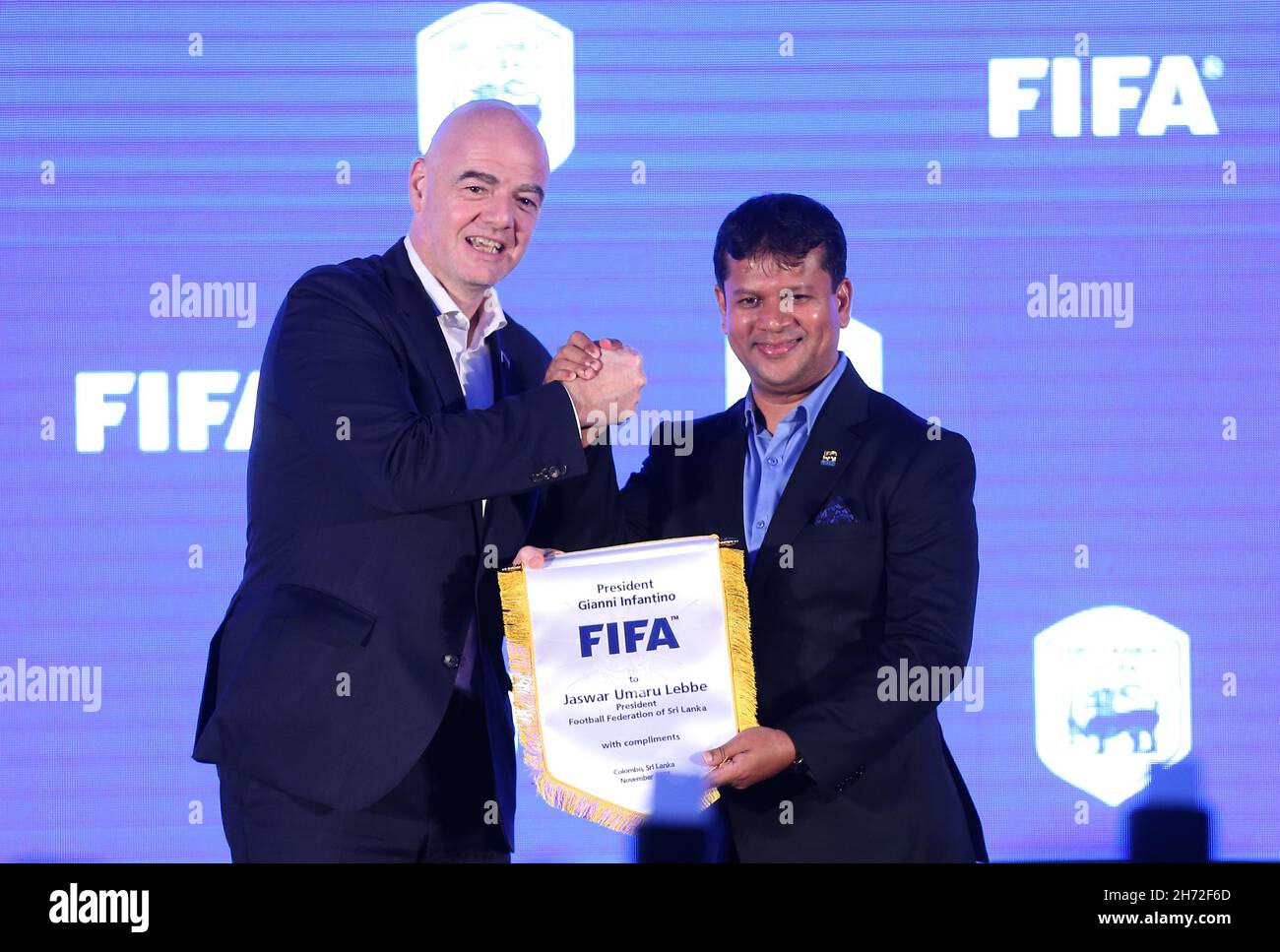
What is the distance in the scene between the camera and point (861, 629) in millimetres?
2518

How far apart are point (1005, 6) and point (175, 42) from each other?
1886mm

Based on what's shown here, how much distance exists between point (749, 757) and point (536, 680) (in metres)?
0.40

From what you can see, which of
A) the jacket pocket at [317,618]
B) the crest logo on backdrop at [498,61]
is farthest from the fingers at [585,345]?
the crest logo on backdrop at [498,61]

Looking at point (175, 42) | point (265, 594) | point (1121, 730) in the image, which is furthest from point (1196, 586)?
point (175, 42)

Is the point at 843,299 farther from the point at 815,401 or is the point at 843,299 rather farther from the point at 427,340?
the point at 427,340

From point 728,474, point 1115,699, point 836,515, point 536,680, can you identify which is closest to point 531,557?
point 536,680

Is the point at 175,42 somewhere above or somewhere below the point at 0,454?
above

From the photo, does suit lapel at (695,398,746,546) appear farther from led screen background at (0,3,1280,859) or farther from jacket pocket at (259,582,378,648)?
jacket pocket at (259,582,378,648)

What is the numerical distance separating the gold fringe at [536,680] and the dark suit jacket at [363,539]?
4.0 inches

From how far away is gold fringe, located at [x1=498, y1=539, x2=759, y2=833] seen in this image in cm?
245

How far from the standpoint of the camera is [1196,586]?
10.4ft

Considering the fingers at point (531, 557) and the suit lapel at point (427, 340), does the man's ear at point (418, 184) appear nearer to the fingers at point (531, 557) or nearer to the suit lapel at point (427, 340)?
the suit lapel at point (427, 340)
